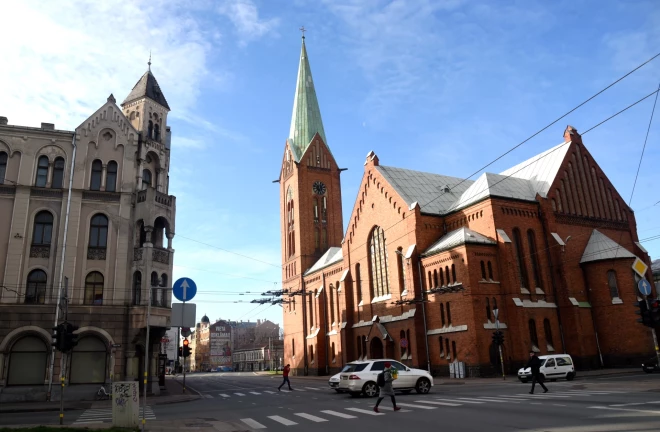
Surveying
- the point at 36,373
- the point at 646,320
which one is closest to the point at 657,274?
the point at 646,320

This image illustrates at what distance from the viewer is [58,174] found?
30.8 m

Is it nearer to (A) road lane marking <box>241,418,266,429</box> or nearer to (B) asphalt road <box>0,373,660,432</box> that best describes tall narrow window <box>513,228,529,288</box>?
(B) asphalt road <box>0,373,660,432</box>

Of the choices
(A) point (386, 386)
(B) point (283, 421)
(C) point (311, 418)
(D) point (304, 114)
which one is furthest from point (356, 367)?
(D) point (304, 114)

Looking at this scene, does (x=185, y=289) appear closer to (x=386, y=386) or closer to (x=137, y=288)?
(x=386, y=386)

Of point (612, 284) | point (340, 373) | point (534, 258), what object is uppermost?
point (534, 258)

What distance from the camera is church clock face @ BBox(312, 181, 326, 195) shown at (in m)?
62.5

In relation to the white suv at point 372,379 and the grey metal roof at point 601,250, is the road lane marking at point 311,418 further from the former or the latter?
the grey metal roof at point 601,250

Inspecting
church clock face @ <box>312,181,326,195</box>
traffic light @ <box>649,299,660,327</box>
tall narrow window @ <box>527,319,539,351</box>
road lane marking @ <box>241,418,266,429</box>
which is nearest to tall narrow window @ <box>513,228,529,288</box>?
tall narrow window @ <box>527,319,539,351</box>

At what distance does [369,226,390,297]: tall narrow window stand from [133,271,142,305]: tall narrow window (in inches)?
830

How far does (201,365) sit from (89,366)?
14112 cm

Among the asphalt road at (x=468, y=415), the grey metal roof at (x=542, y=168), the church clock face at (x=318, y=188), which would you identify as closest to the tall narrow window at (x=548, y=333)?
the grey metal roof at (x=542, y=168)

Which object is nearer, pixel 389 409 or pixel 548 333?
pixel 389 409

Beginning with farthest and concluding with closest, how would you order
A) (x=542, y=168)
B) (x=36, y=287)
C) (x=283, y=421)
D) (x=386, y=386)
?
(x=542, y=168) < (x=36, y=287) < (x=386, y=386) < (x=283, y=421)

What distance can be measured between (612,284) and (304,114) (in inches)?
1637
